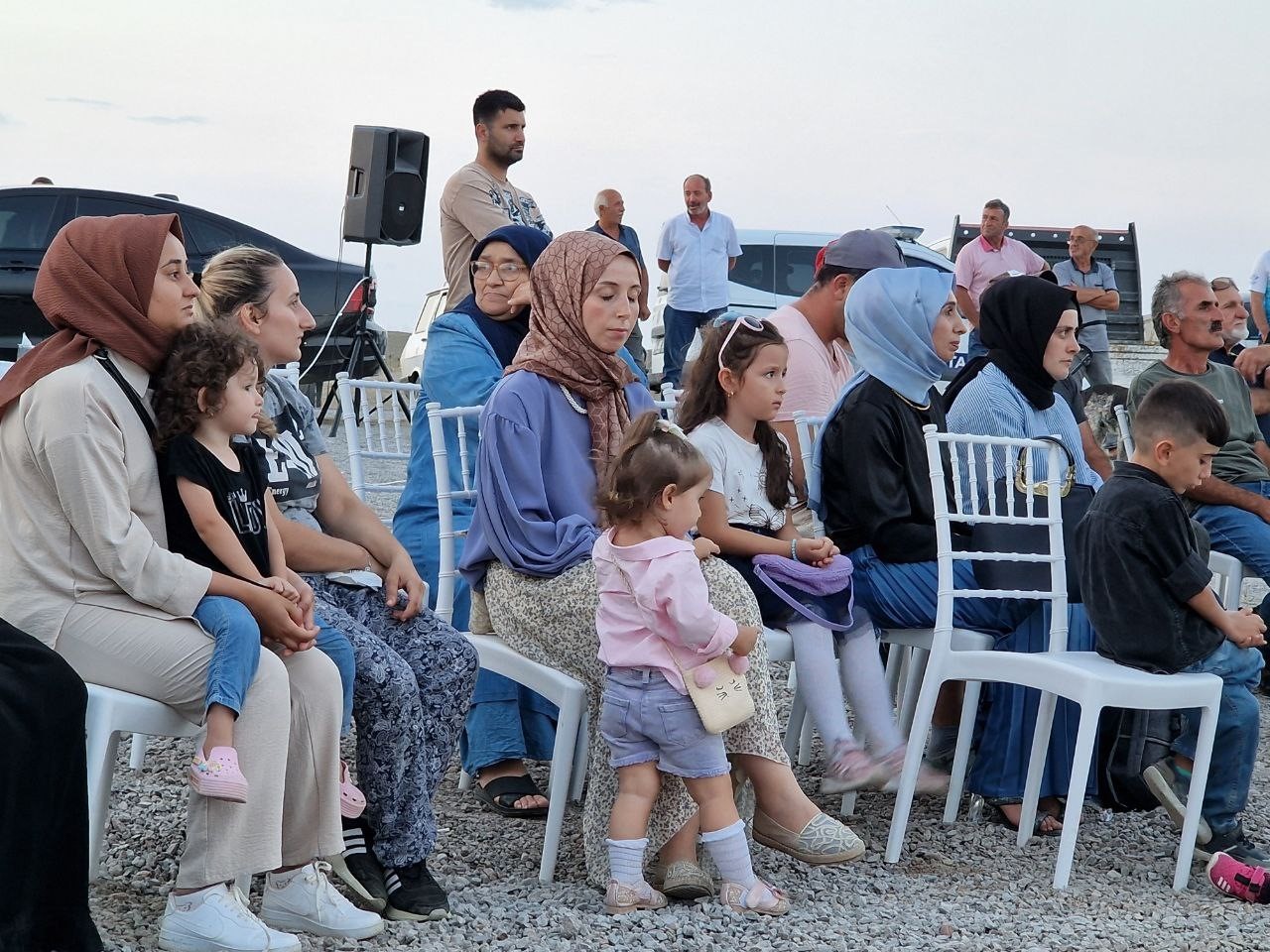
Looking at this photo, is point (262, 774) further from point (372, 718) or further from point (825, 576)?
point (825, 576)

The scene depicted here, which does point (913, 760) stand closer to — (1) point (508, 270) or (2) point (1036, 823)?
(2) point (1036, 823)

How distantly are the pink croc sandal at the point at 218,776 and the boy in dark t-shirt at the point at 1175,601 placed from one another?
199 cm

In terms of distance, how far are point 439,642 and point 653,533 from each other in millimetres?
499

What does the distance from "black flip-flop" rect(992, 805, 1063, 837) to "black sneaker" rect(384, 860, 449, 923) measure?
1514 millimetres

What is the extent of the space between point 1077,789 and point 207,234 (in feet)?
28.7

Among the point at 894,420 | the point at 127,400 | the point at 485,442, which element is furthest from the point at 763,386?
the point at 127,400

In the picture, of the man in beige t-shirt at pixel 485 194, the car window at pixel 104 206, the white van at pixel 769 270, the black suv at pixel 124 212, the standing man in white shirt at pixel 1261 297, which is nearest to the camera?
the man in beige t-shirt at pixel 485 194

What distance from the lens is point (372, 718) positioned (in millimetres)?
2826

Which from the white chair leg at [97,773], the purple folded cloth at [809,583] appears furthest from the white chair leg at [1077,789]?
Result: the white chair leg at [97,773]

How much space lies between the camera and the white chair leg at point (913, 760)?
11.2 feet

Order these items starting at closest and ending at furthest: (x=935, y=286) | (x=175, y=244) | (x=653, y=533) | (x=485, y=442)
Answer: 1. (x=175, y=244)
2. (x=653, y=533)
3. (x=485, y=442)
4. (x=935, y=286)

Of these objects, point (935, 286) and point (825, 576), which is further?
point (935, 286)

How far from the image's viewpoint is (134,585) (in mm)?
2479

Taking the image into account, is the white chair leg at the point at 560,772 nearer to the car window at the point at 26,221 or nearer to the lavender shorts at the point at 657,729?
the lavender shorts at the point at 657,729
